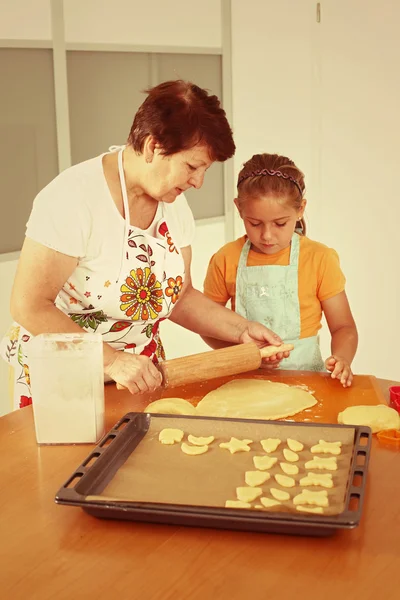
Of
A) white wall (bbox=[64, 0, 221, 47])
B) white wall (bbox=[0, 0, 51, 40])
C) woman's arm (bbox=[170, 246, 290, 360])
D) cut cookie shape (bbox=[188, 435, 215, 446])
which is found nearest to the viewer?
cut cookie shape (bbox=[188, 435, 215, 446])

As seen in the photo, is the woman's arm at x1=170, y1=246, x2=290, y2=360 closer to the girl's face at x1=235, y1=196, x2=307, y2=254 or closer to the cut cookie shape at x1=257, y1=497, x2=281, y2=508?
the girl's face at x1=235, y1=196, x2=307, y2=254

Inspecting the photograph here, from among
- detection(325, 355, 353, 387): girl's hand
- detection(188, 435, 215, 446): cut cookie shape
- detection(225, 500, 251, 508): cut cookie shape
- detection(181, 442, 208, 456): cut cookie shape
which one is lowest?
detection(225, 500, 251, 508): cut cookie shape

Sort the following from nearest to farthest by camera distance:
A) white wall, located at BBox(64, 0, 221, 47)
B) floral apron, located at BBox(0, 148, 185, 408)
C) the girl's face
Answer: floral apron, located at BBox(0, 148, 185, 408) → the girl's face → white wall, located at BBox(64, 0, 221, 47)

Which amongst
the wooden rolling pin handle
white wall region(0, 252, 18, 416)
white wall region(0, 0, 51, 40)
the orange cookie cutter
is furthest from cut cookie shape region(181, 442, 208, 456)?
white wall region(0, 0, 51, 40)

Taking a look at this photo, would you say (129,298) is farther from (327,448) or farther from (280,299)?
(327,448)

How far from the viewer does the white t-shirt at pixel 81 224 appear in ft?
5.55

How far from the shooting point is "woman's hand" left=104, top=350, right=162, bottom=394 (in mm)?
1548

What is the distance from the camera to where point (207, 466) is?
1248 mm

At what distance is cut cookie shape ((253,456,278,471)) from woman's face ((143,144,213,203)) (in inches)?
27.7

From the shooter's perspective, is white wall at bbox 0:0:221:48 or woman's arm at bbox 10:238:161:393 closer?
woman's arm at bbox 10:238:161:393

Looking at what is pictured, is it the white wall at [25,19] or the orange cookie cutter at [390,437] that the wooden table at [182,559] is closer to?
the orange cookie cutter at [390,437]

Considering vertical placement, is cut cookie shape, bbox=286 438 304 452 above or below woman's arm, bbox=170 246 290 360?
below

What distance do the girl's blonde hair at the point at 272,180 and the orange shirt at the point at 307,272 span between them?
16 centimetres

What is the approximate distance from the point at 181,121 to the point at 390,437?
0.77 meters
